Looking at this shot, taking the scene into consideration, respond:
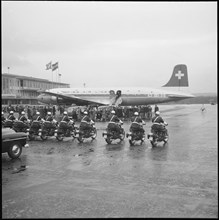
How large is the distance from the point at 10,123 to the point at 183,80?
32034 millimetres

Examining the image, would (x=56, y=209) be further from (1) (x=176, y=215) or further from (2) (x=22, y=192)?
(1) (x=176, y=215)

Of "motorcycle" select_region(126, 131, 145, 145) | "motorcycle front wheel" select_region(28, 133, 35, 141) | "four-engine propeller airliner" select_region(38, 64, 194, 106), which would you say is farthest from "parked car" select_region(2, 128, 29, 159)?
"four-engine propeller airliner" select_region(38, 64, 194, 106)

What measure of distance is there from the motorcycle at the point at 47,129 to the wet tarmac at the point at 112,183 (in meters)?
3.75

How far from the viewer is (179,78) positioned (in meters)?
44.2

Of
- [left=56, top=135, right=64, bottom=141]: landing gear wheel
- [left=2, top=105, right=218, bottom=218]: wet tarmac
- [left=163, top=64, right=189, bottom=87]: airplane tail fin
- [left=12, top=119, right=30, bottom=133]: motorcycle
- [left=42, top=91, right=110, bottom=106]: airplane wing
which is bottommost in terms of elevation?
[left=2, top=105, right=218, bottom=218]: wet tarmac

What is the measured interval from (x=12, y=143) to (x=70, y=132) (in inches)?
213

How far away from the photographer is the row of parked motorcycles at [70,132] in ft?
44.7

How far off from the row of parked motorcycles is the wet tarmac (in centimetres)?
137

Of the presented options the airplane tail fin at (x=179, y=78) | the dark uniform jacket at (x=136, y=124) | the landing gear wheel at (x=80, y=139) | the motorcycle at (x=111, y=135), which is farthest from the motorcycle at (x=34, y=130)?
the airplane tail fin at (x=179, y=78)

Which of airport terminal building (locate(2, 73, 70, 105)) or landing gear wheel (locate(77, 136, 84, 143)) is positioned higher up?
airport terminal building (locate(2, 73, 70, 105))

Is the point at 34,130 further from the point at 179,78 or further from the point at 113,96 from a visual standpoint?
the point at 179,78

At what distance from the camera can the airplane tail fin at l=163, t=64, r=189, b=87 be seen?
1732 inches

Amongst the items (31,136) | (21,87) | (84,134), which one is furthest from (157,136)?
(21,87)

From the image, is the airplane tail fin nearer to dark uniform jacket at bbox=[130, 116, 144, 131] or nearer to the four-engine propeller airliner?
the four-engine propeller airliner
